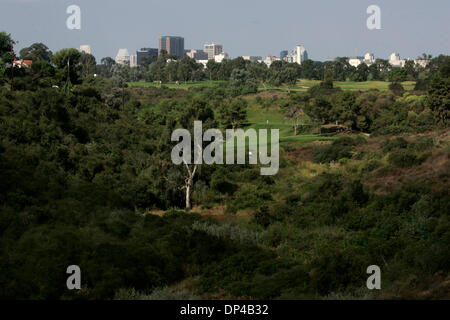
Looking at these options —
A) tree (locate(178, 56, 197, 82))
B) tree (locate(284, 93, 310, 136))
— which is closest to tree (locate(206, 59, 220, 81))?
tree (locate(178, 56, 197, 82))

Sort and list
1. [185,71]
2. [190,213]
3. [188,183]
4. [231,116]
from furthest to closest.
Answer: [185,71] → [231,116] → [188,183] → [190,213]

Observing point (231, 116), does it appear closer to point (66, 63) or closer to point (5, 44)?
point (66, 63)

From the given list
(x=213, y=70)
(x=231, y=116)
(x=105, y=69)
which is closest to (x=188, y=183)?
(x=231, y=116)

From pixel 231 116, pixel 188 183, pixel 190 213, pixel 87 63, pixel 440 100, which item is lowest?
pixel 190 213

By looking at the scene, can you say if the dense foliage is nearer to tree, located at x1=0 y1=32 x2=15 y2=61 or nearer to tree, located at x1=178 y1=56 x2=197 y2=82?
tree, located at x1=0 y1=32 x2=15 y2=61

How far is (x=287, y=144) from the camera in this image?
42594mm

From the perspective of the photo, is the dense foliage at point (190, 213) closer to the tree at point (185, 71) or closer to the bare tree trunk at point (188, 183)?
the bare tree trunk at point (188, 183)

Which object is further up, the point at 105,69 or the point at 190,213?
the point at 105,69

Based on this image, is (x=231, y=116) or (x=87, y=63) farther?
(x=87, y=63)

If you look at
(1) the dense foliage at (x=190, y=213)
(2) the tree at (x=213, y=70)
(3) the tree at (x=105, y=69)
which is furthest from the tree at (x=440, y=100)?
(3) the tree at (x=105, y=69)

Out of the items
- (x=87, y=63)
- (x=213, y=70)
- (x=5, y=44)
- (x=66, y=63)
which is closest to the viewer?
(x=5, y=44)

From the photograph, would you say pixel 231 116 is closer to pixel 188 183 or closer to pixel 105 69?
pixel 188 183
